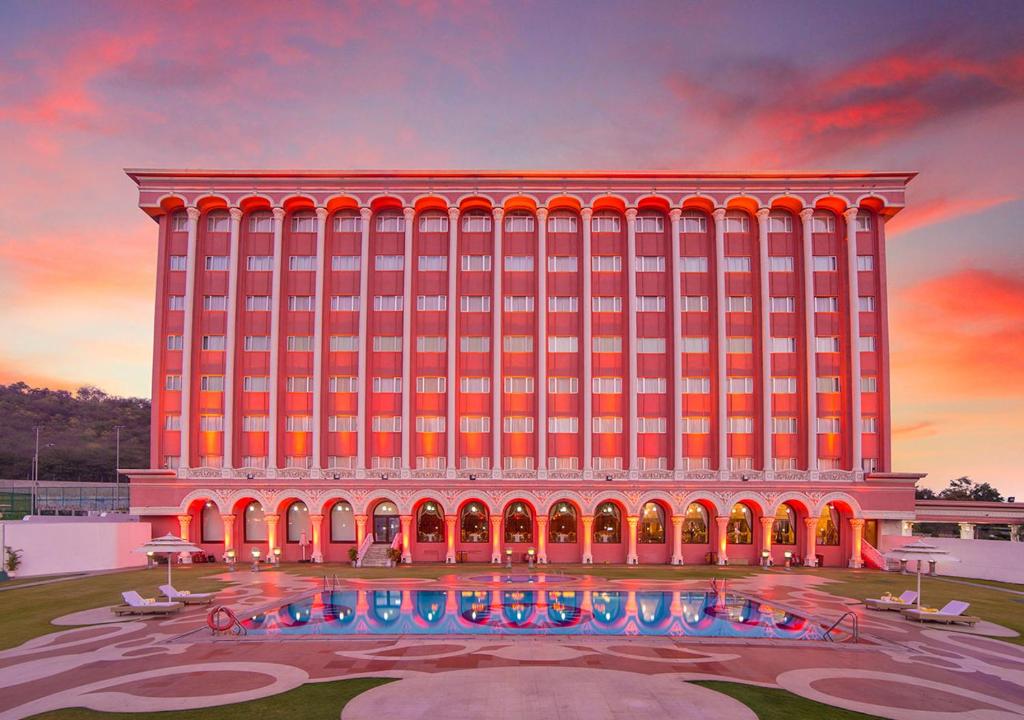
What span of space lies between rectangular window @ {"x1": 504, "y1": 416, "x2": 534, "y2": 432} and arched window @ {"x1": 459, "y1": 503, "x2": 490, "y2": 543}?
725 cm

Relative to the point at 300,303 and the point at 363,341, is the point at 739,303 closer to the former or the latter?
the point at 363,341

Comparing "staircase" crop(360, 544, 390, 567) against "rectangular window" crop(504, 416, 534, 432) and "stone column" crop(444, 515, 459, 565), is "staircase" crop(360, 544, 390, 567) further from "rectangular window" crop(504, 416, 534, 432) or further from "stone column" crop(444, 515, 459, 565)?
"rectangular window" crop(504, 416, 534, 432)

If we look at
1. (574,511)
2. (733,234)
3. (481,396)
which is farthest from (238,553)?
(733,234)

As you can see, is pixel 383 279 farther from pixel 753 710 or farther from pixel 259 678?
pixel 753 710

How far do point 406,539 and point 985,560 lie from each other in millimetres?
44070

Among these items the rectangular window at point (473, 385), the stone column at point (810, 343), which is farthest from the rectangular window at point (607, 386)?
the stone column at point (810, 343)

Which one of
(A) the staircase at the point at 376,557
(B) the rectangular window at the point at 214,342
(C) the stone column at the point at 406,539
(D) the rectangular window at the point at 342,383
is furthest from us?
(B) the rectangular window at the point at 214,342

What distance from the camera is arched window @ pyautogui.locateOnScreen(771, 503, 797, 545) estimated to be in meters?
64.0

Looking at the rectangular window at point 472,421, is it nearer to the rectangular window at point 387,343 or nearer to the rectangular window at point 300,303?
the rectangular window at point 387,343

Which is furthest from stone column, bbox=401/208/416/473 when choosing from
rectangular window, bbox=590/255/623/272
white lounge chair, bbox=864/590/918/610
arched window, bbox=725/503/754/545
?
white lounge chair, bbox=864/590/918/610

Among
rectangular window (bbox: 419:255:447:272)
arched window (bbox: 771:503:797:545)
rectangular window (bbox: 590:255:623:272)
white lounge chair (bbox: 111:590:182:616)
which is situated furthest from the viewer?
rectangular window (bbox: 419:255:447:272)

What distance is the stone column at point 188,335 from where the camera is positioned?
211 ft

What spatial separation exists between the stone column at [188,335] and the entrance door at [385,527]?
1703cm

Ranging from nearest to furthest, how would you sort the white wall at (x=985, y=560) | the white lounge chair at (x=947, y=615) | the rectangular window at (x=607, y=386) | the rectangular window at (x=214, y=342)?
the white lounge chair at (x=947, y=615)
the white wall at (x=985, y=560)
the rectangular window at (x=607, y=386)
the rectangular window at (x=214, y=342)
